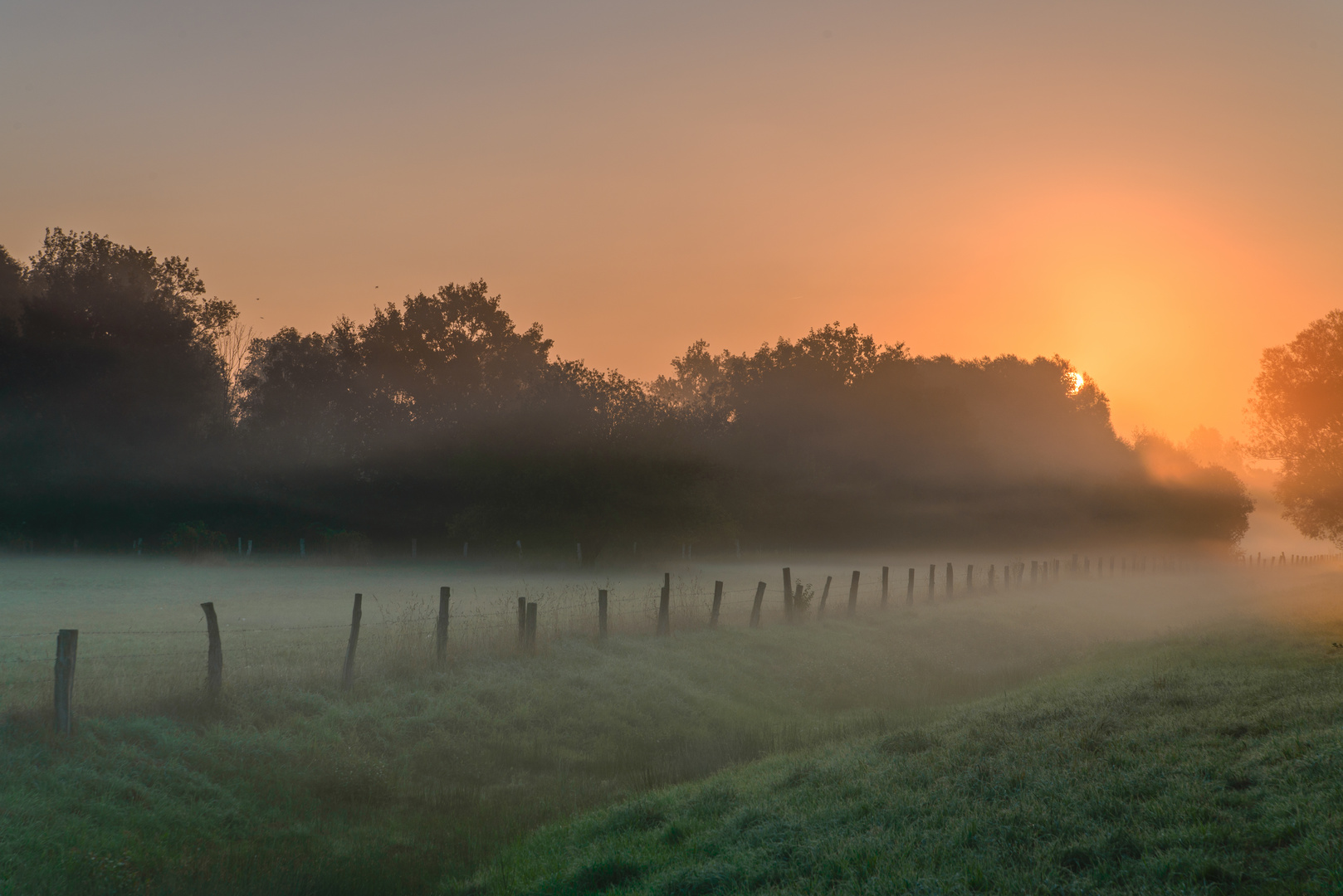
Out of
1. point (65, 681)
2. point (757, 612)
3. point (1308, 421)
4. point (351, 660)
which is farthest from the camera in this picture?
point (1308, 421)

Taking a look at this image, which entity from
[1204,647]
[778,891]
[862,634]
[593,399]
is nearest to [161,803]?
[778,891]

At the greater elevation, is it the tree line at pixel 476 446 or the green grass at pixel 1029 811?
the tree line at pixel 476 446

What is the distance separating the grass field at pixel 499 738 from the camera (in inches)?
399

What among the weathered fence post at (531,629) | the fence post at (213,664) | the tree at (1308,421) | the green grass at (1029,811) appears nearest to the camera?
the green grass at (1029,811)

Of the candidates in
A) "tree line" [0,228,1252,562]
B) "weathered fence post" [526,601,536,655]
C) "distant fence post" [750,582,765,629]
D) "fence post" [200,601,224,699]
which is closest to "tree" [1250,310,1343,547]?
"tree line" [0,228,1252,562]

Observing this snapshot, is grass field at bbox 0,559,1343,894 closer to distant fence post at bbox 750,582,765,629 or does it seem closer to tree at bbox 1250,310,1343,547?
distant fence post at bbox 750,582,765,629

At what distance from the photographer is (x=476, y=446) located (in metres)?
56.0

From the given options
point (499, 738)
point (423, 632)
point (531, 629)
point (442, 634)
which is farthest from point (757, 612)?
point (499, 738)

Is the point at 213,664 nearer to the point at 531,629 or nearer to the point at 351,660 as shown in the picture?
the point at 351,660

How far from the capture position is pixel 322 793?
13180mm

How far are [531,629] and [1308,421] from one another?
173 ft

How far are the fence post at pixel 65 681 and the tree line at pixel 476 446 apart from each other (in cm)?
4093

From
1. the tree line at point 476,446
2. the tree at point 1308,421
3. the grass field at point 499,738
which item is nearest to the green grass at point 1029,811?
the grass field at point 499,738

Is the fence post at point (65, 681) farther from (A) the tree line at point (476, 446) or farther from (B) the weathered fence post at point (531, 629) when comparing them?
(A) the tree line at point (476, 446)
